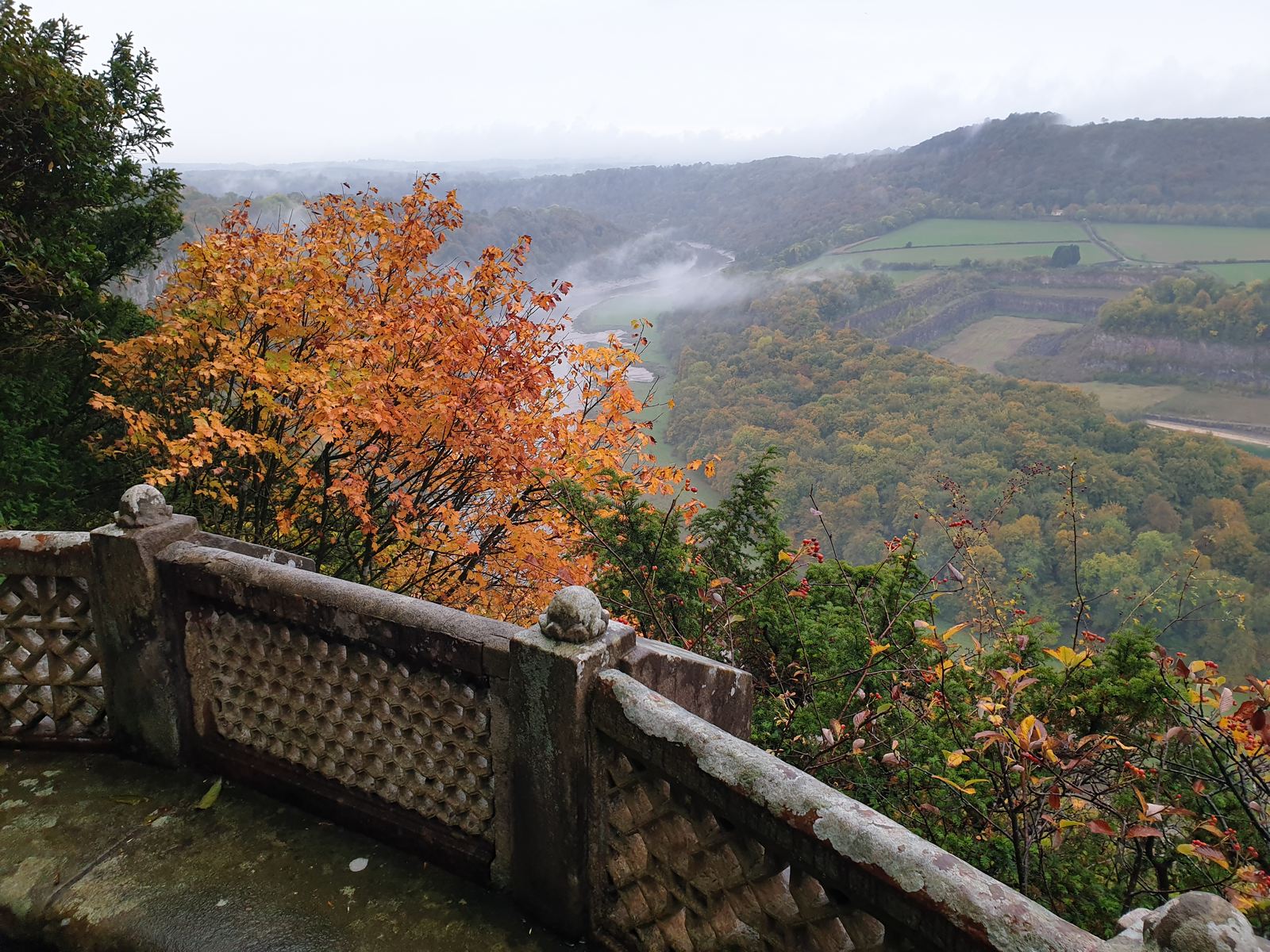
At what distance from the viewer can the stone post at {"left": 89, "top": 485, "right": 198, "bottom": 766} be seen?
3.39m

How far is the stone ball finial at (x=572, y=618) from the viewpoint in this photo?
2547 millimetres

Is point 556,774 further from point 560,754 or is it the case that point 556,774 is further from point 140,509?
point 140,509

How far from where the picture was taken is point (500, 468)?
8.11 meters

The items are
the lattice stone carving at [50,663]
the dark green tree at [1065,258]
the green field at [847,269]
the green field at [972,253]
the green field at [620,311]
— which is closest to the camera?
the lattice stone carving at [50,663]

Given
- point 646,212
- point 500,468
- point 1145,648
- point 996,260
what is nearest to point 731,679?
point 1145,648

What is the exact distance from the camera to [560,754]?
2.62m

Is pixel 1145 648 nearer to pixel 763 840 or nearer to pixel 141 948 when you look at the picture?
pixel 763 840

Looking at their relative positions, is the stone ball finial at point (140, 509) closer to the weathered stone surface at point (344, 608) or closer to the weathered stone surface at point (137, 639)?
the weathered stone surface at point (137, 639)

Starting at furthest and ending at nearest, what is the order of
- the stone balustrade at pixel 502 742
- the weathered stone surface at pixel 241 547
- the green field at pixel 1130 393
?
the green field at pixel 1130 393 → the weathered stone surface at pixel 241 547 → the stone balustrade at pixel 502 742

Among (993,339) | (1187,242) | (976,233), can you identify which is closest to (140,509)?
(993,339)

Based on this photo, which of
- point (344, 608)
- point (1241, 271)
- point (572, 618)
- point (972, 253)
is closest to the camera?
point (572, 618)

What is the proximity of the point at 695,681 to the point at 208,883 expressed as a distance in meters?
2.10

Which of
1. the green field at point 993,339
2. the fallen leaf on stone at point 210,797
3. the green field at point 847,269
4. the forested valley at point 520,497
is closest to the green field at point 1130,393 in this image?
the green field at point 993,339

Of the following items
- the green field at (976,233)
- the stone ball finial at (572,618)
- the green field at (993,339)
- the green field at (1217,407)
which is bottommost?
the green field at (1217,407)
